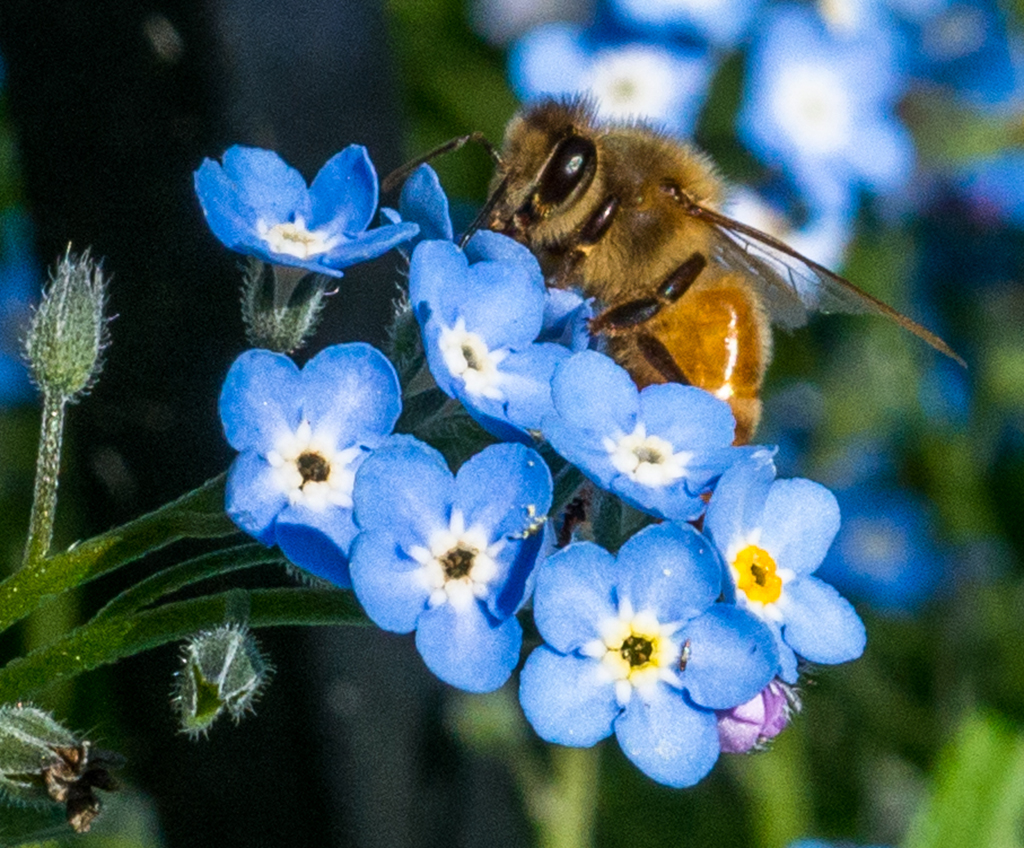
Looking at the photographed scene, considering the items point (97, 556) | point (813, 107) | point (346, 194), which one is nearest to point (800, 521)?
point (346, 194)

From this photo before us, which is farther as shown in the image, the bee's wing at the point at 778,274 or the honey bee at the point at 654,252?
the bee's wing at the point at 778,274

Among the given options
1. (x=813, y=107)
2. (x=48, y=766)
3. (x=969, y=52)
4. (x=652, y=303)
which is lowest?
(x=48, y=766)

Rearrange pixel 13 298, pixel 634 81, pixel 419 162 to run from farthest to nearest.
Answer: pixel 634 81 → pixel 13 298 → pixel 419 162

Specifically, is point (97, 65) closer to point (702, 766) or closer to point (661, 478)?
point (661, 478)

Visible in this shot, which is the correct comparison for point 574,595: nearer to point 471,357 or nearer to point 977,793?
point 471,357

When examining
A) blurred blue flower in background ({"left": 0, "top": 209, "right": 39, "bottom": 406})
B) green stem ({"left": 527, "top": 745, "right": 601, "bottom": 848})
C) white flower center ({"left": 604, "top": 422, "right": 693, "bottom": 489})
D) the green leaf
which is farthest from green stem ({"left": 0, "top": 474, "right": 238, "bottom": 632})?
blurred blue flower in background ({"left": 0, "top": 209, "right": 39, "bottom": 406})

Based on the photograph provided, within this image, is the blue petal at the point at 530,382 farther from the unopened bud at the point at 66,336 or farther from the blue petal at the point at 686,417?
the unopened bud at the point at 66,336

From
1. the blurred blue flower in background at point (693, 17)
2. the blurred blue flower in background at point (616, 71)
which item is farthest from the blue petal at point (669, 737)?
the blurred blue flower in background at point (693, 17)
